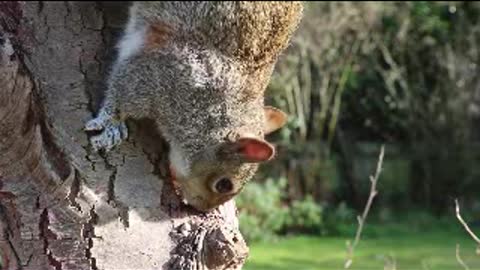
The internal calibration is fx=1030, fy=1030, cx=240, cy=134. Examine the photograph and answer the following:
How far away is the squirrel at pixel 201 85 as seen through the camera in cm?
188

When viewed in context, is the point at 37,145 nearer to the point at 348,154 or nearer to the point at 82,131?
the point at 82,131

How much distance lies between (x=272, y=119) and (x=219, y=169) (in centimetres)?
17

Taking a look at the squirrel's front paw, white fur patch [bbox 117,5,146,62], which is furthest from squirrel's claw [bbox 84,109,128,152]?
white fur patch [bbox 117,5,146,62]

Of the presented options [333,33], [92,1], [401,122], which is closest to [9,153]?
[92,1]

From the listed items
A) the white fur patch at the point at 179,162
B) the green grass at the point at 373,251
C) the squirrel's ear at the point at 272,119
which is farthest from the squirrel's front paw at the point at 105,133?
the green grass at the point at 373,251

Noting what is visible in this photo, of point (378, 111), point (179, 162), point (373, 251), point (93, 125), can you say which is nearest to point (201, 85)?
point (179, 162)

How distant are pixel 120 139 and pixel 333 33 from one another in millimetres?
7464

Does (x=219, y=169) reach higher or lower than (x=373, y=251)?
higher

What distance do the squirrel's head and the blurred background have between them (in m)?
6.45

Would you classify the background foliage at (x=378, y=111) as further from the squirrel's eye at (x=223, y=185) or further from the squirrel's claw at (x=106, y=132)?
the squirrel's claw at (x=106, y=132)

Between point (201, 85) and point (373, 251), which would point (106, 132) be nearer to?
point (201, 85)

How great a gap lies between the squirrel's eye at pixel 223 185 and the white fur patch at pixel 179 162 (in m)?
0.07

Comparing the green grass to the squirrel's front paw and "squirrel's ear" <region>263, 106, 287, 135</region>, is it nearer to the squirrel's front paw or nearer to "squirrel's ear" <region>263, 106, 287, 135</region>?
"squirrel's ear" <region>263, 106, 287, 135</region>

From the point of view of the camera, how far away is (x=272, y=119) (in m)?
2.24
